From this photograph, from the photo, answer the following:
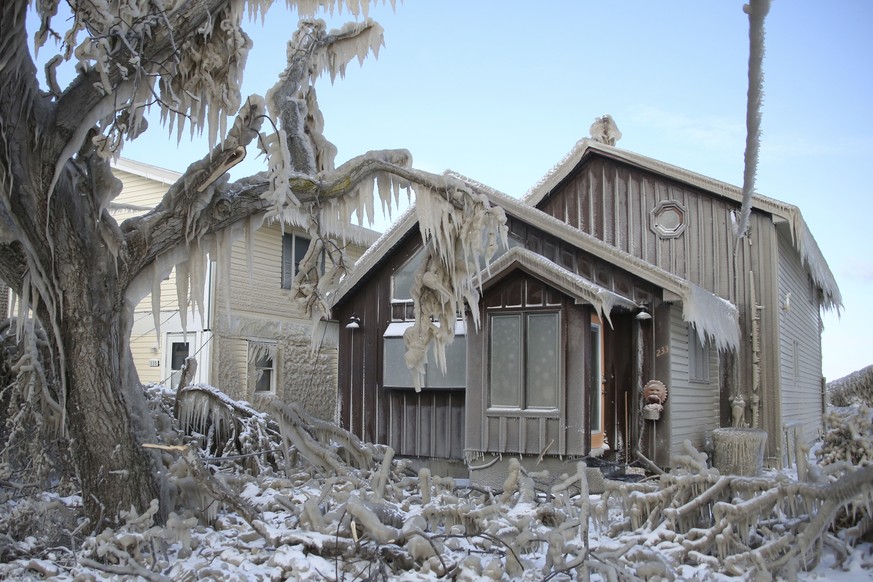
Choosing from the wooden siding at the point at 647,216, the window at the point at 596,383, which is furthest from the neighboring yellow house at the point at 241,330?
the window at the point at 596,383

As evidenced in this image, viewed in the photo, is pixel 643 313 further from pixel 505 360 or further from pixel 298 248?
pixel 298 248

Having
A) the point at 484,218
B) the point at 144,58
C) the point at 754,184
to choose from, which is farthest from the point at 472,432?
the point at 754,184

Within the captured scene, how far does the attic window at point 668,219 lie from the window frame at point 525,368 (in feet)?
15.0

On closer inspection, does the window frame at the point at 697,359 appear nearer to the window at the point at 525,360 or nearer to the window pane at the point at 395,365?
the window at the point at 525,360

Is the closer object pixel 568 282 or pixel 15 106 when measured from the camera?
pixel 15 106

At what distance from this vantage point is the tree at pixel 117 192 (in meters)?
6.27

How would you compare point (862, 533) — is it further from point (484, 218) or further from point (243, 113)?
point (243, 113)

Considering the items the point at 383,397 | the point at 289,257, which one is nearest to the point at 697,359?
the point at 383,397

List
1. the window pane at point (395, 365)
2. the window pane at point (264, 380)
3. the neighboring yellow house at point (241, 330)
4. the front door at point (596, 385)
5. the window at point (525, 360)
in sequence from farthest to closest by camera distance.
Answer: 1. the window pane at point (264, 380)
2. the neighboring yellow house at point (241, 330)
3. the window pane at point (395, 365)
4. the front door at point (596, 385)
5. the window at point (525, 360)

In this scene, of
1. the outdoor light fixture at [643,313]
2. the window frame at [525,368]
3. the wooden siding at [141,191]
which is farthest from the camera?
the wooden siding at [141,191]

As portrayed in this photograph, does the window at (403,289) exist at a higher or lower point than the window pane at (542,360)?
higher

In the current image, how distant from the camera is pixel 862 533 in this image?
6.34 metres

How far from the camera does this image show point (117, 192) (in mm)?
6770

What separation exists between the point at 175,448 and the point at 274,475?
9.00 feet
